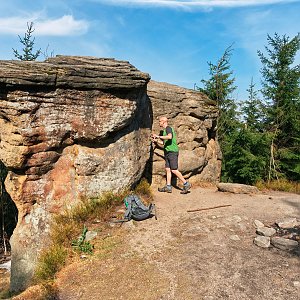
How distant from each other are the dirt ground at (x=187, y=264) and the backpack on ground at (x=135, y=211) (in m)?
0.14

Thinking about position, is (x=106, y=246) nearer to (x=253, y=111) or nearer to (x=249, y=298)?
(x=249, y=298)

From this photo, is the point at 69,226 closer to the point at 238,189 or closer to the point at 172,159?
the point at 172,159

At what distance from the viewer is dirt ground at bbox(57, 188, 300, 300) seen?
13.8 feet

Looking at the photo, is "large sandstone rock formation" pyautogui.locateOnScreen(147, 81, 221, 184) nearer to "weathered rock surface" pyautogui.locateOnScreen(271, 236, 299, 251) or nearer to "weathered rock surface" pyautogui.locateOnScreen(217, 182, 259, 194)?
"weathered rock surface" pyautogui.locateOnScreen(217, 182, 259, 194)

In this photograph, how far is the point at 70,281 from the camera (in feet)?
15.1

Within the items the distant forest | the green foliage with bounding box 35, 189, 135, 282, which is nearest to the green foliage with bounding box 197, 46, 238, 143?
the distant forest

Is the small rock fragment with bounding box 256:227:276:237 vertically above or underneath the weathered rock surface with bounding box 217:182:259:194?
underneath

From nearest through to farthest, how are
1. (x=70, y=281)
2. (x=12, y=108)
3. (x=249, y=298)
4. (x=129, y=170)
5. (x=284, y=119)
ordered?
(x=249, y=298), (x=70, y=281), (x=12, y=108), (x=129, y=170), (x=284, y=119)

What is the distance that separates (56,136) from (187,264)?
3.79m

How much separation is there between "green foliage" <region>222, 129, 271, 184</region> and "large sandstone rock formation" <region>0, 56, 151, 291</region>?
6.78 m

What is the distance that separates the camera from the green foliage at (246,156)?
12.2 metres

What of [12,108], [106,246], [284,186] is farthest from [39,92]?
[284,186]

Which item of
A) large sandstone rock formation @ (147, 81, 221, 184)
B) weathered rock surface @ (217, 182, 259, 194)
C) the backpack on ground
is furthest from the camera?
large sandstone rock formation @ (147, 81, 221, 184)

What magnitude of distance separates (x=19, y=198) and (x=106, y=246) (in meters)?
2.31
